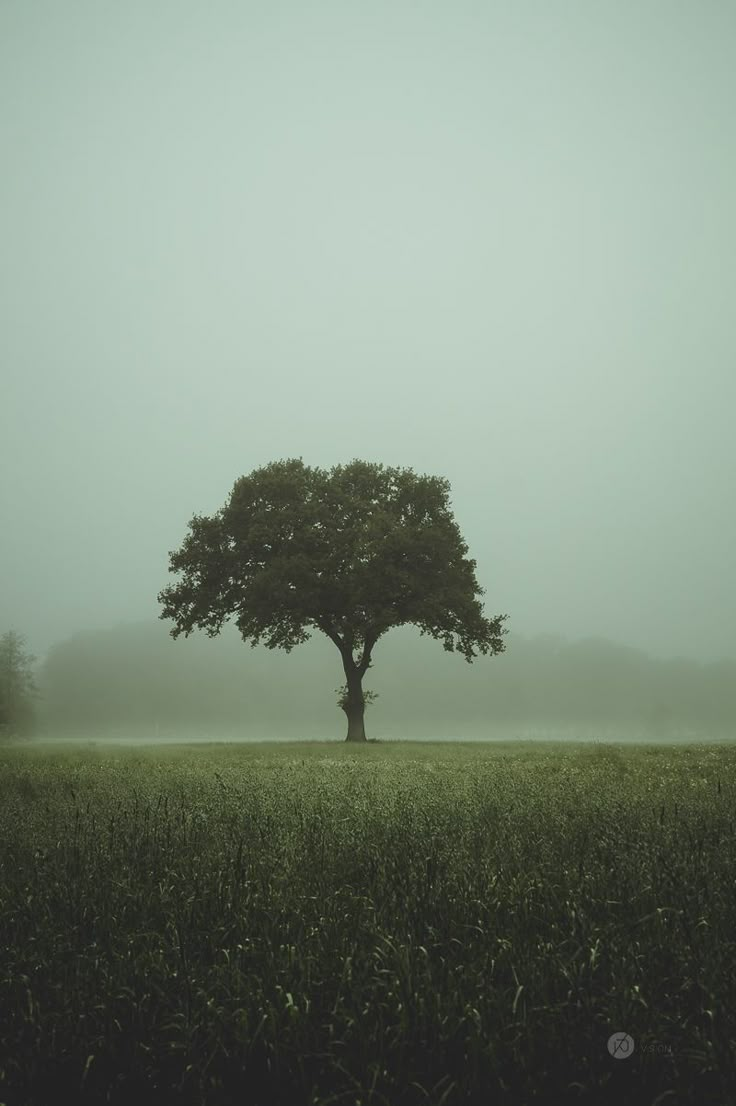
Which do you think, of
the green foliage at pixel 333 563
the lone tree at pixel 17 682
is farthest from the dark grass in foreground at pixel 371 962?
the lone tree at pixel 17 682

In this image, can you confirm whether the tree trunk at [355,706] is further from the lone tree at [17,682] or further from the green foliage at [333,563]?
→ the lone tree at [17,682]

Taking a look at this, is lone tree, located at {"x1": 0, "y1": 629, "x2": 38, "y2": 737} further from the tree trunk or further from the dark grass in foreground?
the dark grass in foreground

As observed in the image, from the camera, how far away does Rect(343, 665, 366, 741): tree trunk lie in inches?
1483

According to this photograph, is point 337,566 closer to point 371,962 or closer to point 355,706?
point 355,706

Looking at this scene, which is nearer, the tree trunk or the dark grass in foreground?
the dark grass in foreground

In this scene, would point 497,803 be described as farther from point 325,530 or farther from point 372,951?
point 325,530

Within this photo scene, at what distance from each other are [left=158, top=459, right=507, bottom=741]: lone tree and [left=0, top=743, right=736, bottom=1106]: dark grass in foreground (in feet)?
93.3

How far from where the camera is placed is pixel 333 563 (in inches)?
1443

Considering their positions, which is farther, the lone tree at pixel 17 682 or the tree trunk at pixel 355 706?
the lone tree at pixel 17 682

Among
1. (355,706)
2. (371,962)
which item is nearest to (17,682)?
(355,706)

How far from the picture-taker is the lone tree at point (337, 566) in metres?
35.9

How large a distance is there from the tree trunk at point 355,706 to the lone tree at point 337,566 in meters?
0.07

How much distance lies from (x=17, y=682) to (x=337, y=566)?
5618cm

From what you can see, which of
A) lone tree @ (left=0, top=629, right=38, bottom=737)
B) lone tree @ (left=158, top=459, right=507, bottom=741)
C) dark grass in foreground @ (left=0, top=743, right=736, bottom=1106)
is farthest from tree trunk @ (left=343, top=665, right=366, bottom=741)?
lone tree @ (left=0, top=629, right=38, bottom=737)
